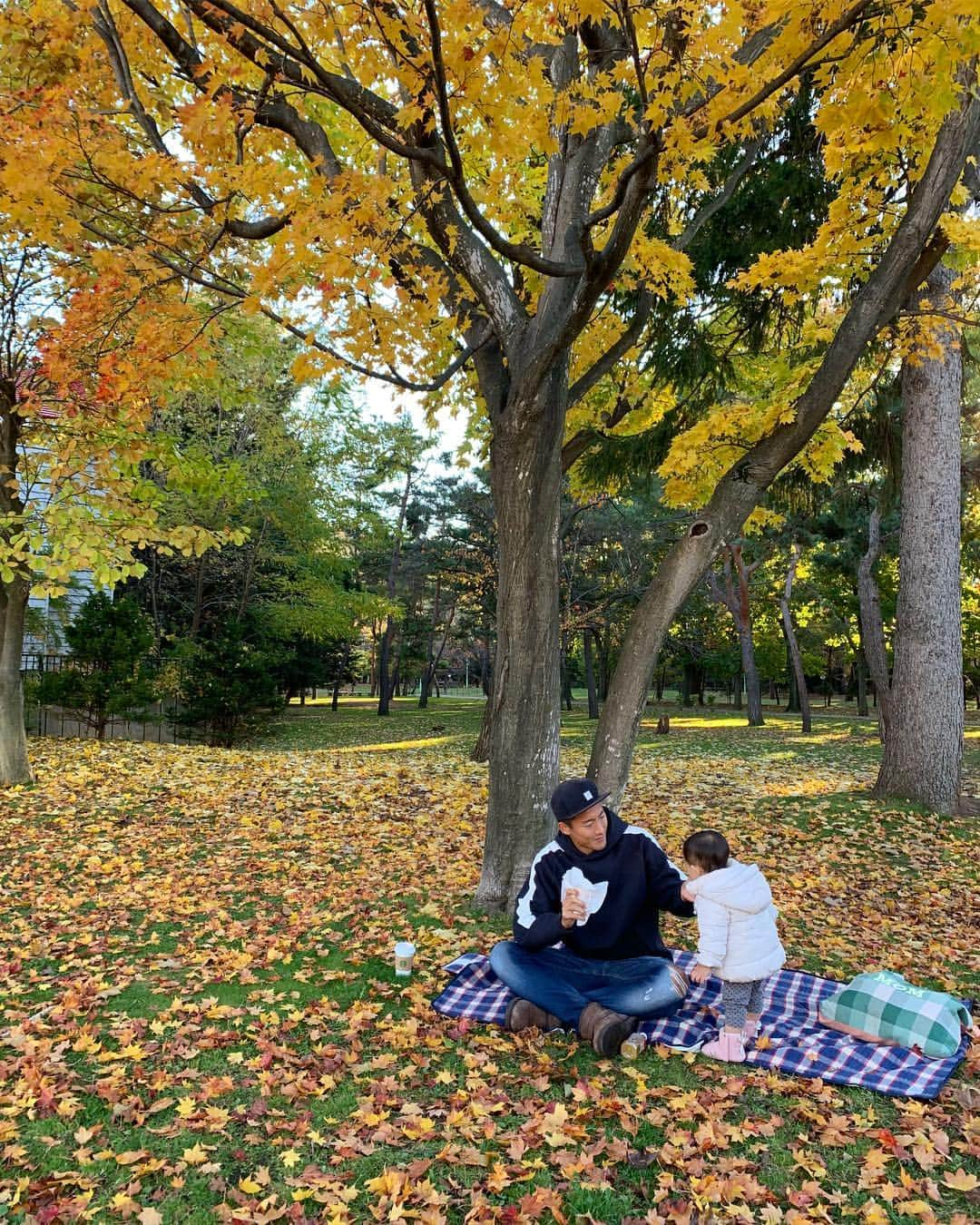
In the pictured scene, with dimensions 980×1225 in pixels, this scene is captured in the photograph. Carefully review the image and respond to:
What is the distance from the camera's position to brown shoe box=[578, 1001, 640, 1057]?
338 centimetres

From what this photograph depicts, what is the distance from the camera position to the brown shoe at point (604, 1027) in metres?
3.38

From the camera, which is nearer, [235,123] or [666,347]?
[235,123]

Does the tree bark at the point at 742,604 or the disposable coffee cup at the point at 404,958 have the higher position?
the tree bark at the point at 742,604

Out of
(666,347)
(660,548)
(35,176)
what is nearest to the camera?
(35,176)

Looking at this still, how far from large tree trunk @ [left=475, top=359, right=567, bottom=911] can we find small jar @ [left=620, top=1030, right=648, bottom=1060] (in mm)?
1656

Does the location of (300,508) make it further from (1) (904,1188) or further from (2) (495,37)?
(1) (904,1188)

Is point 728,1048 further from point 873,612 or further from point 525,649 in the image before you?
point 873,612

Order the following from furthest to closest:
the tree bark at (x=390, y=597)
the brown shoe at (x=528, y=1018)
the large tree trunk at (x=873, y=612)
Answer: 1. the tree bark at (x=390, y=597)
2. the large tree trunk at (x=873, y=612)
3. the brown shoe at (x=528, y=1018)

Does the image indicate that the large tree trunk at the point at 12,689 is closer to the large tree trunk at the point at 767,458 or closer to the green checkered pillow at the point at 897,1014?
the large tree trunk at the point at 767,458

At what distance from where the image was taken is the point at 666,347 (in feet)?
24.8

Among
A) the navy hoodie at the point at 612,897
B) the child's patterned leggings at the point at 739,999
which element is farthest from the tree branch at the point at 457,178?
the child's patterned leggings at the point at 739,999

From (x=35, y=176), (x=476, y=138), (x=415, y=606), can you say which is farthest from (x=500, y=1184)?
(x=415, y=606)

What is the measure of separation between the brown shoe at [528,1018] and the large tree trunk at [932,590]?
637 cm

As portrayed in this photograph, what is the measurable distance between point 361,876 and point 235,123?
5179 mm
